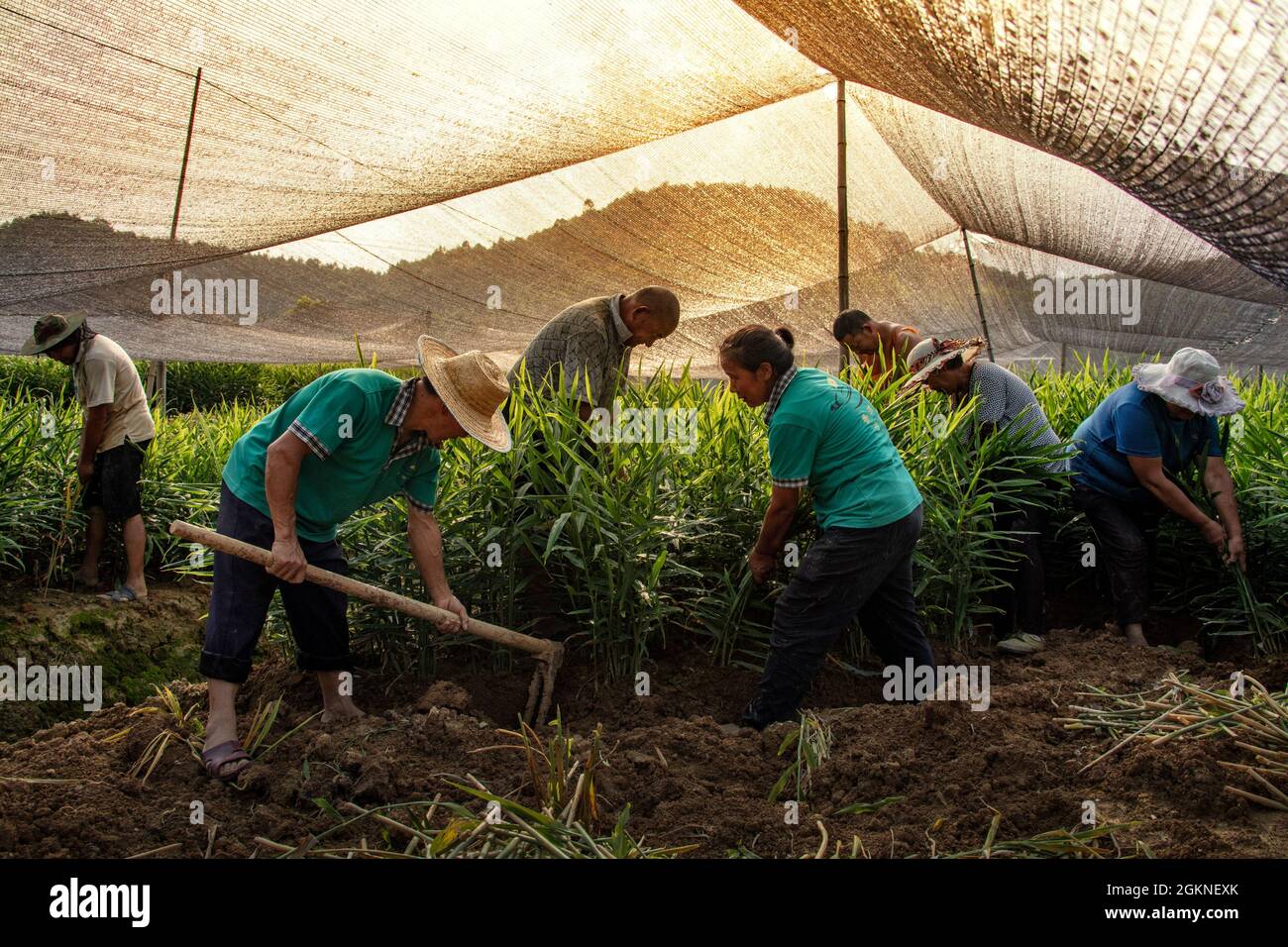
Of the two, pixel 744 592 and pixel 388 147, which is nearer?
pixel 744 592

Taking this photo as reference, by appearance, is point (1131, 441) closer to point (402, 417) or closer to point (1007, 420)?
point (1007, 420)

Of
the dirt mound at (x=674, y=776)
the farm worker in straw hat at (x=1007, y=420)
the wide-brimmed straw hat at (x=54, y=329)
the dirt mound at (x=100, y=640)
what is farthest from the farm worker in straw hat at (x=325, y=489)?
the wide-brimmed straw hat at (x=54, y=329)

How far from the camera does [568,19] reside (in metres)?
5.08

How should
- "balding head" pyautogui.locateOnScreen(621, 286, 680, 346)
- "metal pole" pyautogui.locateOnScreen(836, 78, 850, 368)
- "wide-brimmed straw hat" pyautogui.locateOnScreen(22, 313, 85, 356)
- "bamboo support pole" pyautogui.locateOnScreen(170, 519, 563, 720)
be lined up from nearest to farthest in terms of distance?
"bamboo support pole" pyautogui.locateOnScreen(170, 519, 563, 720), "balding head" pyautogui.locateOnScreen(621, 286, 680, 346), "wide-brimmed straw hat" pyautogui.locateOnScreen(22, 313, 85, 356), "metal pole" pyautogui.locateOnScreen(836, 78, 850, 368)

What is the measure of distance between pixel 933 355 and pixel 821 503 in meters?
1.41

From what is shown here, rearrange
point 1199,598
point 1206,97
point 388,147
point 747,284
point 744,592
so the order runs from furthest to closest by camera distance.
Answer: point 747,284 < point 388,147 < point 1199,598 < point 744,592 < point 1206,97

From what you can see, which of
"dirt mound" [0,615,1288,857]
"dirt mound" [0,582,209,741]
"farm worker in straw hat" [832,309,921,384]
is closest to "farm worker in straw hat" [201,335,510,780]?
"dirt mound" [0,615,1288,857]

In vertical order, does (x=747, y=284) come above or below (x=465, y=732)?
above

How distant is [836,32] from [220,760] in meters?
4.25

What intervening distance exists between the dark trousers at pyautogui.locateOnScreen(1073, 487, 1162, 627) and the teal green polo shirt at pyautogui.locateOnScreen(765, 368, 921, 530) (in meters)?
1.52

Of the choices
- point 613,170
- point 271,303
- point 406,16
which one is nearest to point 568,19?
point 406,16

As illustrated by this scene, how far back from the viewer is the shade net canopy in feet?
13.5

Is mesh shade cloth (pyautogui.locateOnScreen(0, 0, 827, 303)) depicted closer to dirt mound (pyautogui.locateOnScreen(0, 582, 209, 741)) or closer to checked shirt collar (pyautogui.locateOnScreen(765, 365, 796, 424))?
dirt mound (pyautogui.locateOnScreen(0, 582, 209, 741))

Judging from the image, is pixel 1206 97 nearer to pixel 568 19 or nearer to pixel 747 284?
pixel 568 19
